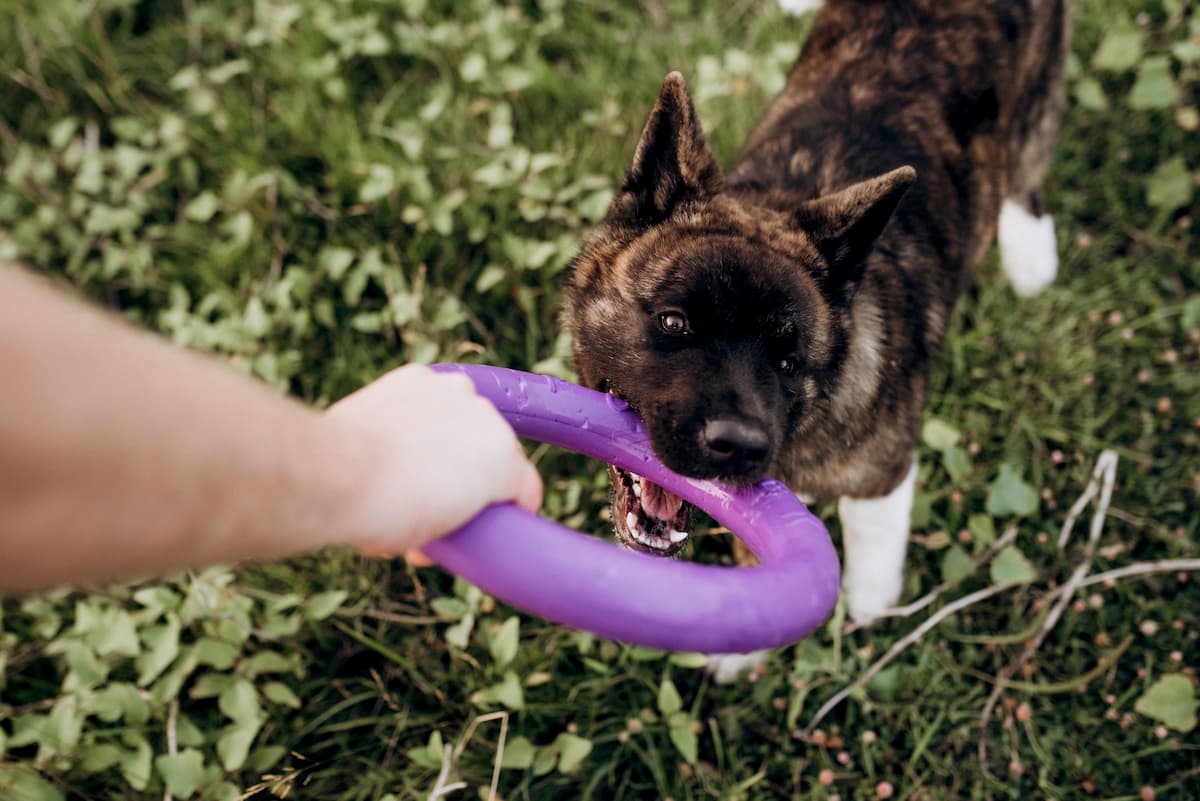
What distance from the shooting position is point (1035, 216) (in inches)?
151

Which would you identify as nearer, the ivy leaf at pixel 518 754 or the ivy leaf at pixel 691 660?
the ivy leaf at pixel 518 754

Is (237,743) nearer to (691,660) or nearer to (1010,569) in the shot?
(691,660)

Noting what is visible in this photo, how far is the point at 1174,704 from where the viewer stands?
2.62 meters

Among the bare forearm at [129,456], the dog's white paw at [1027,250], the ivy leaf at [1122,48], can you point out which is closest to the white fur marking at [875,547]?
the dog's white paw at [1027,250]

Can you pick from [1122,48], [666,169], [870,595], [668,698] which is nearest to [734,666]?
[668,698]

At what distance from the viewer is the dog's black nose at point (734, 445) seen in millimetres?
2066

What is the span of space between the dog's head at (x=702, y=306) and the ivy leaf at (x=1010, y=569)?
A: 2.78 feet

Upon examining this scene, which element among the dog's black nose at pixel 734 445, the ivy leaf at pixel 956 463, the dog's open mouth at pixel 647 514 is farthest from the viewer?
the ivy leaf at pixel 956 463

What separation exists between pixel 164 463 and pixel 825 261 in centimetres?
189

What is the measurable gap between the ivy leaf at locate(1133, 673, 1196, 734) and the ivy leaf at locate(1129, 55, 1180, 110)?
94.6 inches

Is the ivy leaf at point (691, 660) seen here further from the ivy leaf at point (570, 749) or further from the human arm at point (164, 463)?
the human arm at point (164, 463)

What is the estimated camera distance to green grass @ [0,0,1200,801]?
2.70 metres

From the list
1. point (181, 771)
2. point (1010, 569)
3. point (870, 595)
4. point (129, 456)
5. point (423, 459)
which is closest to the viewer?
point (129, 456)

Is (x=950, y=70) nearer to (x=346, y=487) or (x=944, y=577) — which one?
(x=944, y=577)
